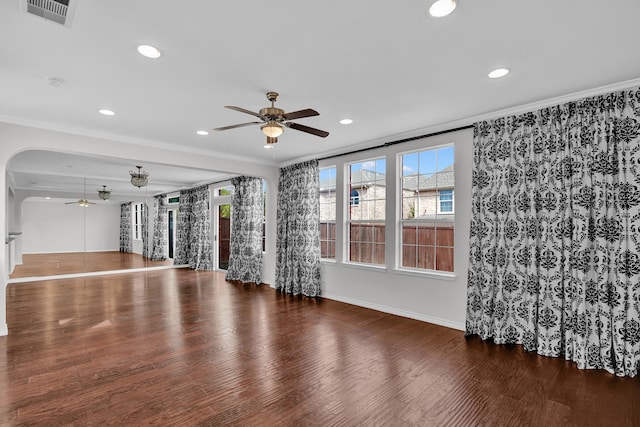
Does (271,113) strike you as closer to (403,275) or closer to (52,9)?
→ (52,9)

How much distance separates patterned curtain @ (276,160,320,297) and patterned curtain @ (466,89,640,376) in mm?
2872

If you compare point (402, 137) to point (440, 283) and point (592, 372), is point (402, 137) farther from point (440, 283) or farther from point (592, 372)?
point (592, 372)

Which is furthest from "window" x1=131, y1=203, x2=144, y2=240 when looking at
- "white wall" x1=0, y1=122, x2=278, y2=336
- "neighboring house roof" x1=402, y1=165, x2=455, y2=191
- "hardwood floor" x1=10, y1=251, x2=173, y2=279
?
"neighboring house roof" x1=402, y1=165, x2=455, y2=191

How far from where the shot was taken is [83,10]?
189 cm

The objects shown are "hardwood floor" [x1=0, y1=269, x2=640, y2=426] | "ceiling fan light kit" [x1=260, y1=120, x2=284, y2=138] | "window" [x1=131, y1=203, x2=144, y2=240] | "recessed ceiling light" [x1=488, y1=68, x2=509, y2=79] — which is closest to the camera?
"hardwood floor" [x1=0, y1=269, x2=640, y2=426]

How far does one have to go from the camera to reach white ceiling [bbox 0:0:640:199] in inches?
76.2

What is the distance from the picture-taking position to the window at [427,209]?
4.25 m

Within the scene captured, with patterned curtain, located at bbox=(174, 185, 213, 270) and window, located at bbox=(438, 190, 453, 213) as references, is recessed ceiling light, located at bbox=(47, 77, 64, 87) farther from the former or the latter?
patterned curtain, located at bbox=(174, 185, 213, 270)

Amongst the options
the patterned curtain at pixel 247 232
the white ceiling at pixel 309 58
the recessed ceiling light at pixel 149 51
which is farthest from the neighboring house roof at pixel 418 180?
the recessed ceiling light at pixel 149 51

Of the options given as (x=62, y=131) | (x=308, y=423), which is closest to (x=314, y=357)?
(x=308, y=423)

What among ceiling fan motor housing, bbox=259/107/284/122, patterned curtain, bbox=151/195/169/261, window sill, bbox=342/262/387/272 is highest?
ceiling fan motor housing, bbox=259/107/284/122

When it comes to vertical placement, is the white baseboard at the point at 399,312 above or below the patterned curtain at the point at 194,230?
below

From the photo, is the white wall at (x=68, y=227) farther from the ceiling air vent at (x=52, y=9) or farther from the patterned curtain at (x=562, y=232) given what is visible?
the patterned curtain at (x=562, y=232)

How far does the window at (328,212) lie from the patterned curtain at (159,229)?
15.3 feet
